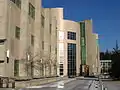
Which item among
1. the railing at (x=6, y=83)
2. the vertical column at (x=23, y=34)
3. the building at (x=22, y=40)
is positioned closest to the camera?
the railing at (x=6, y=83)

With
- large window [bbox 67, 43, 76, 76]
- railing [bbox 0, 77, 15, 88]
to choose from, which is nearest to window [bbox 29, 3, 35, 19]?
railing [bbox 0, 77, 15, 88]

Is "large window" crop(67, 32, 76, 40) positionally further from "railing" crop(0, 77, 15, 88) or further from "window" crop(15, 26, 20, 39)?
"railing" crop(0, 77, 15, 88)

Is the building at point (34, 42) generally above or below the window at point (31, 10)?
below

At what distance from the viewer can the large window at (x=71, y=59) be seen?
127431 millimetres

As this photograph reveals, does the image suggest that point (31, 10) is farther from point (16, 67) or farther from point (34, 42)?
point (16, 67)

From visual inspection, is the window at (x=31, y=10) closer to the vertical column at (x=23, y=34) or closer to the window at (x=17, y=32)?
the vertical column at (x=23, y=34)

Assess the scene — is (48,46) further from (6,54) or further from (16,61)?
(6,54)

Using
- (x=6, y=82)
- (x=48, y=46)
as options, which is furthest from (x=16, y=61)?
(x=48, y=46)

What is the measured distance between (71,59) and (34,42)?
64.4 meters

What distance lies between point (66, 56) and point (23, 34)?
235 ft

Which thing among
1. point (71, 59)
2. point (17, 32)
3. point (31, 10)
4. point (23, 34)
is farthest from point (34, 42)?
point (71, 59)

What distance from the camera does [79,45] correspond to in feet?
448

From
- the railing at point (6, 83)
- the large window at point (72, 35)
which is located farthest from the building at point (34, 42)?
the railing at point (6, 83)

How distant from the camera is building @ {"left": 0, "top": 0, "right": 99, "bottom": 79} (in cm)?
4366
